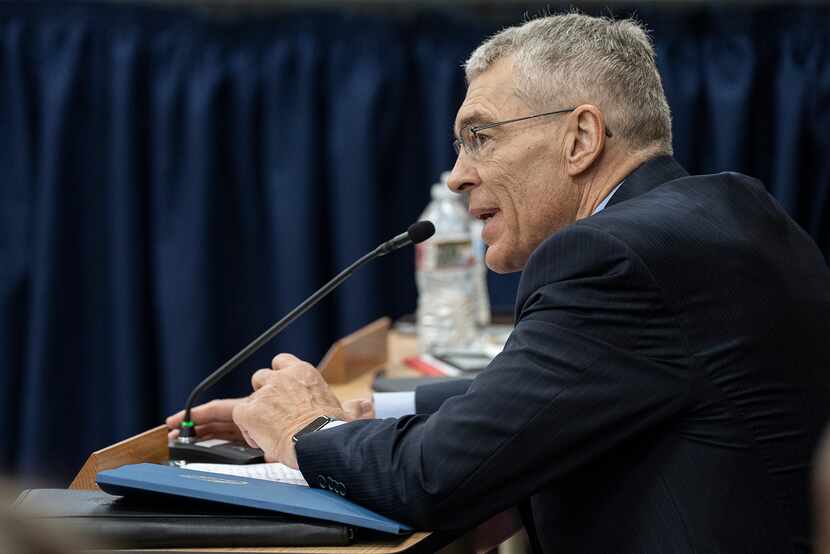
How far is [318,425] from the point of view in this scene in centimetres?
127

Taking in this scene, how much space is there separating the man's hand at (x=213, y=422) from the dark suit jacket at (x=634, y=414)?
37cm

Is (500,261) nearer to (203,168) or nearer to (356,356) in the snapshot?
(356,356)

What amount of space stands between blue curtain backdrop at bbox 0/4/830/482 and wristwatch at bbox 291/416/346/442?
6.42 feet

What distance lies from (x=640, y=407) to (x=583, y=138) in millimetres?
433

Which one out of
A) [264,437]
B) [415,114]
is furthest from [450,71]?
[264,437]

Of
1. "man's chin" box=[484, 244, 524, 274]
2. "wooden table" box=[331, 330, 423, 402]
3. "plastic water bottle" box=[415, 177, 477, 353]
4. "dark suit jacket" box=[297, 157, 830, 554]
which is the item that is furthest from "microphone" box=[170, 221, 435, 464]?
"plastic water bottle" box=[415, 177, 477, 353]

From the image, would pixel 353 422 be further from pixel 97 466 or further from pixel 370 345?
pixel 370 345

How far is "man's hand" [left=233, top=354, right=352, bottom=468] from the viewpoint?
1.30 m

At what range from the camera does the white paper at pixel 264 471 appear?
4.12 feet

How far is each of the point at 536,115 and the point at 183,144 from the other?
6.87 feet

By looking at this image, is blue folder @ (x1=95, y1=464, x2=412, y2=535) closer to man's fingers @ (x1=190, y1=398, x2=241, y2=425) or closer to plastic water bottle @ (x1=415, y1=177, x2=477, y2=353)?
man's fingers @ (x1=190, y1=398, x2=241, y2=425)

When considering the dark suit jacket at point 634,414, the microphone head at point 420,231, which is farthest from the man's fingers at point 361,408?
the dark suit jacket at point 634,414

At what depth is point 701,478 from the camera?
3.58ft

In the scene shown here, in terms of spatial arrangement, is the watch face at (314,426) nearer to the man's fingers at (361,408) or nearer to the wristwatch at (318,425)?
the wristwatch at (318,425)
